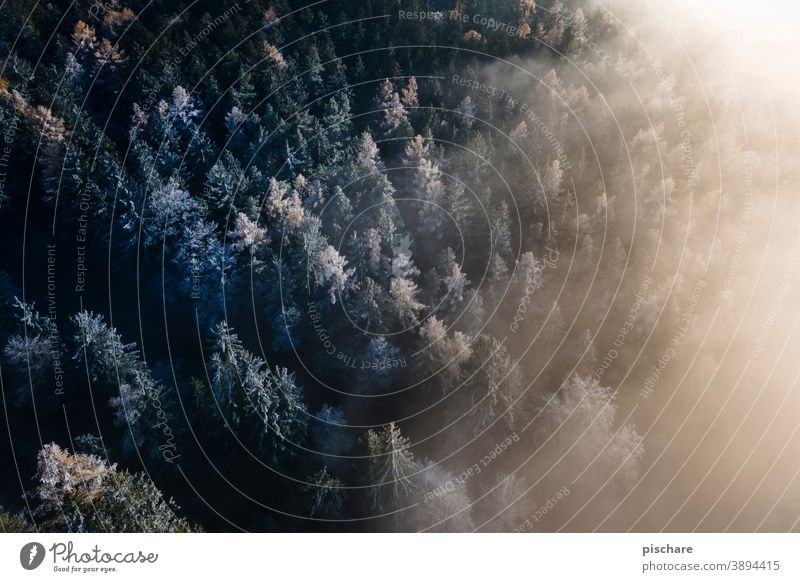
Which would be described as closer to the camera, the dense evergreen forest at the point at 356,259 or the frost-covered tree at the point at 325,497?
the frost-covered tree at the point at 325,497

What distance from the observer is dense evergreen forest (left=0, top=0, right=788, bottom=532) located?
4150cm

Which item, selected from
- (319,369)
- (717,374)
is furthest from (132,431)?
(717,374)

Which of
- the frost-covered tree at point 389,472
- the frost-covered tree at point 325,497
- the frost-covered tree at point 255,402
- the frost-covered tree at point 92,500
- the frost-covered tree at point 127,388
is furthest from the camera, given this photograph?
the frost-covered tree at point 127,388

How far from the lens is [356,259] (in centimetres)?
4909

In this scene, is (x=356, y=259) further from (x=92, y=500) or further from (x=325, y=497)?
(x=92, y=500)

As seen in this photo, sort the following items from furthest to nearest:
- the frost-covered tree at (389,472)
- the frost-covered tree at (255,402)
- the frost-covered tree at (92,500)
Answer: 1. the frost-covered tree at (255,402)
2. the frost-covered tree at (389,472)
3. the frost-covered tree at (92,500)

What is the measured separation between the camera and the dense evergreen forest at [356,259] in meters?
41.5

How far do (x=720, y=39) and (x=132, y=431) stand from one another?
57352 mm

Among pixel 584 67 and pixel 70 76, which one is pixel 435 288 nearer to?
pixel 584 67
